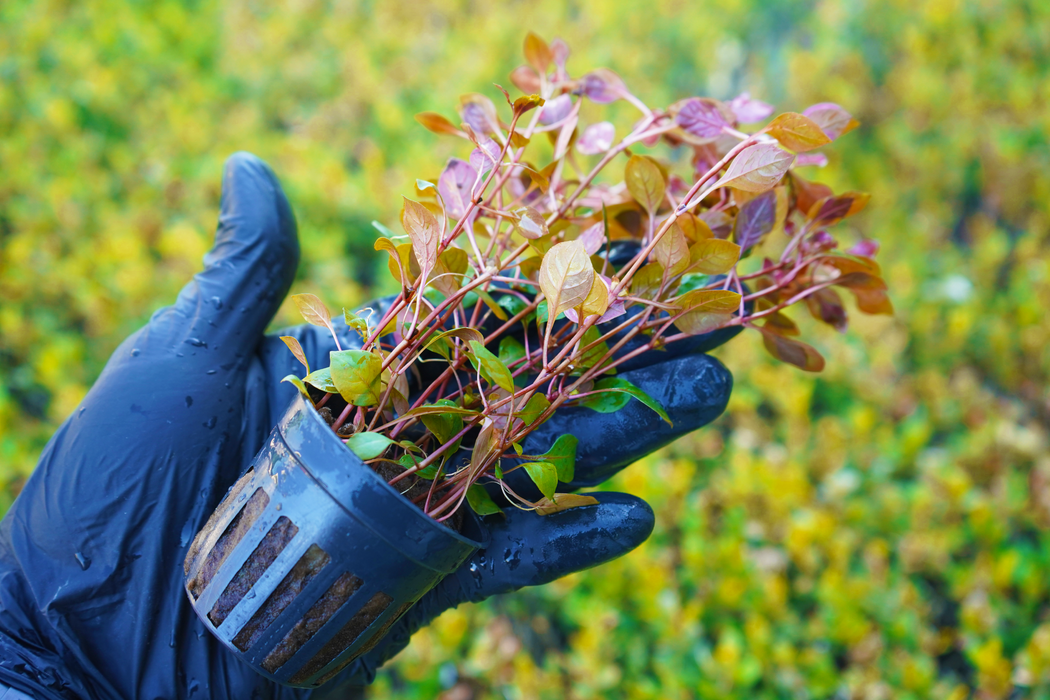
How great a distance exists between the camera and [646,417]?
41.7 inches

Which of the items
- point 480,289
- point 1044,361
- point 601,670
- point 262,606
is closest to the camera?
point 262,606

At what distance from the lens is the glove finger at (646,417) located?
41.8 inches

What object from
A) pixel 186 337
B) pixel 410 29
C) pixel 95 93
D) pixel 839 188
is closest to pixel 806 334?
pixel 839 188

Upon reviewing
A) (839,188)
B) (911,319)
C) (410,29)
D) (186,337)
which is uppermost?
(410,29)

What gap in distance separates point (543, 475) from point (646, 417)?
0.29 meters

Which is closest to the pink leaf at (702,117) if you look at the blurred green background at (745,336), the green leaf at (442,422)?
the green leaf at (442,422)

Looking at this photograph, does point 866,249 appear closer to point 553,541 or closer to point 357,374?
point 553,541

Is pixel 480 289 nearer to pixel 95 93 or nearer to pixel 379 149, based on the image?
pixel 379 149

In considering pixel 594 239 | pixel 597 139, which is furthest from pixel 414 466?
pixel 597 139

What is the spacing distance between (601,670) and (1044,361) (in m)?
1.58

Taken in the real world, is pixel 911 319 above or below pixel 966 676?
above

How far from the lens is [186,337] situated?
1.14 meters

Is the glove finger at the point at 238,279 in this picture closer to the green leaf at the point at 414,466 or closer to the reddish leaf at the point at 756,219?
the green leaf at the point at 414,466

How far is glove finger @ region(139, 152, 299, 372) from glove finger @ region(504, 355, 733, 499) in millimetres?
551
